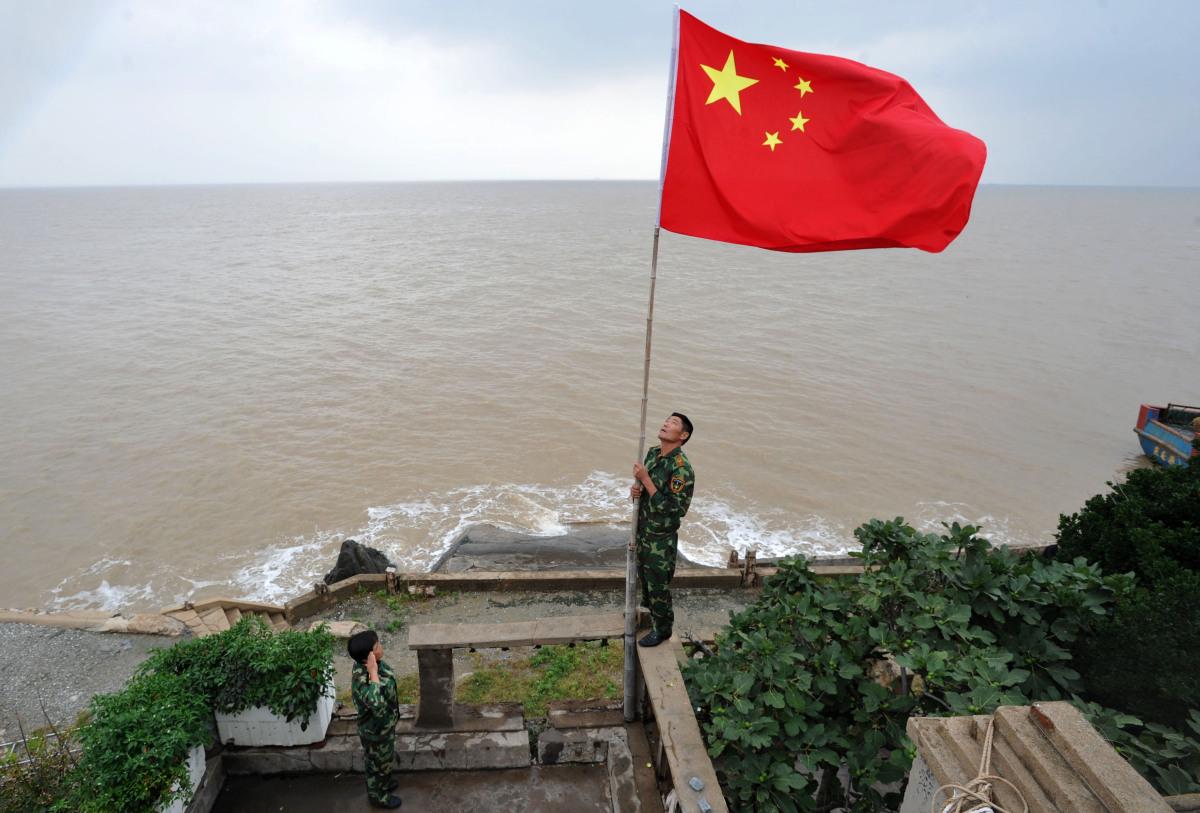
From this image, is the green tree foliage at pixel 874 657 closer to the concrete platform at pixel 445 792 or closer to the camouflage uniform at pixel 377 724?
the concrete platform at pixel 445 792

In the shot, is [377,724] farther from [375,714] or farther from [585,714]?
[585,714]

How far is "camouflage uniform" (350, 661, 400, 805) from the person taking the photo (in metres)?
4.62

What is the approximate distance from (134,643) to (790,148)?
382 inches

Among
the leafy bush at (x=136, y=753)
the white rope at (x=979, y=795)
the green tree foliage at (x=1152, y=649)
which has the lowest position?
the leafy bush at (x=136, y=753)

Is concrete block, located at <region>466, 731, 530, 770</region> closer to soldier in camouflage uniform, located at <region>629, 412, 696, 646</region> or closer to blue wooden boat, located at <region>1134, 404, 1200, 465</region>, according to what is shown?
soldier in camouflage uniform, located at <region>629, 412, 696, 646</region>

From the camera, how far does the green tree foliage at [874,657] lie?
3857mm

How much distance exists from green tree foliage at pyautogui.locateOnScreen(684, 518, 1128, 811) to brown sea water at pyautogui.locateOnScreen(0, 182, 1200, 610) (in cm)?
1134

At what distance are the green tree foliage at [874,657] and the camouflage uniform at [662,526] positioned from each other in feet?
1.99

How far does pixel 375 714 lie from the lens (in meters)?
4.61

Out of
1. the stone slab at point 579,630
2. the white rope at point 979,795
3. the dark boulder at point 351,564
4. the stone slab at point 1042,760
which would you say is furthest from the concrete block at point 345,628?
the white rope at point 979,795

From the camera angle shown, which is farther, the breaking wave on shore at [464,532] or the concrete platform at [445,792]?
the breaking wave on shore at [464,532]

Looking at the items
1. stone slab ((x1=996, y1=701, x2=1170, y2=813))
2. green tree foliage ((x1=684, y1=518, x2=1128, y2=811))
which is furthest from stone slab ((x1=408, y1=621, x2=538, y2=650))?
stone slab ((x1=996, y1=701, x2=1170, y2=813))

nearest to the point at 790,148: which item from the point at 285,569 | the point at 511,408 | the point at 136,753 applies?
the point at 136,753

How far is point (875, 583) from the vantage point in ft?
14.6
